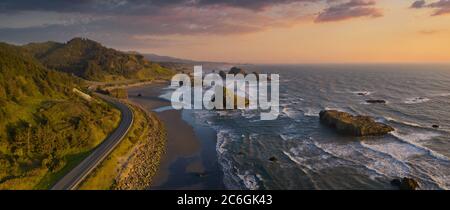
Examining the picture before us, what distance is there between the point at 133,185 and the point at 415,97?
103 meters

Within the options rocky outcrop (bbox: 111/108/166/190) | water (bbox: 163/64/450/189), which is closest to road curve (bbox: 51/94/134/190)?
rocky outcrop (bbox: 111/108/166/190)

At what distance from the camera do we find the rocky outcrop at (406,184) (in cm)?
4647

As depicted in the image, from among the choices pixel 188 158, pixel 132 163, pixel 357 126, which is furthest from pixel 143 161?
pixel 357 126

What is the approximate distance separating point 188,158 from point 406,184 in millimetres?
34904

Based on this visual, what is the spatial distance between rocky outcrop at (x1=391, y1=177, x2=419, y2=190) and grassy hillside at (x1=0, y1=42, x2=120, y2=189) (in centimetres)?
4688

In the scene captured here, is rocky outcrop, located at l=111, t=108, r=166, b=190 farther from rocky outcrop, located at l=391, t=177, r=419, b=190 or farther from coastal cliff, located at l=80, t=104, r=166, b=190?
rocky outcrop, located at l=391, t=177, r=419, b=190

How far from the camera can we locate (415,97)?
11744 centimetres

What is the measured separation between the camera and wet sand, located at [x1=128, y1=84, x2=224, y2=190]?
171 feet

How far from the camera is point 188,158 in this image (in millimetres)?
63500

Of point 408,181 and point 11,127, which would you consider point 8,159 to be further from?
point 408,181

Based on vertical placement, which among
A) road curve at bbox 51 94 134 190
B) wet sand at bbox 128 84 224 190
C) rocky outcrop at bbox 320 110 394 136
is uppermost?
rocky outcrop at bbox 320 110 394 136

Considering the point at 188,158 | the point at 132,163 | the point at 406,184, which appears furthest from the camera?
the point at 188,158

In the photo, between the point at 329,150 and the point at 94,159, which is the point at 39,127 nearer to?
the point at 94,159
